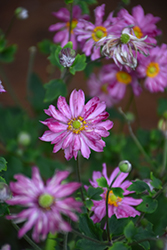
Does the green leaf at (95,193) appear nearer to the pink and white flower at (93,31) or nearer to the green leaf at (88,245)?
the green leaf at (88,245)

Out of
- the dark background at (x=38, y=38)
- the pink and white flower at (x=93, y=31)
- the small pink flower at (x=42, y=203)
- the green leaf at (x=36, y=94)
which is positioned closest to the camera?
the small pink flower at (x=42, y=203)

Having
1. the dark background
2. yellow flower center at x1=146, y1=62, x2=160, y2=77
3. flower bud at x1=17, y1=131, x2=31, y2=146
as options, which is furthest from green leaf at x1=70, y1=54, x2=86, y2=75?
the dark background

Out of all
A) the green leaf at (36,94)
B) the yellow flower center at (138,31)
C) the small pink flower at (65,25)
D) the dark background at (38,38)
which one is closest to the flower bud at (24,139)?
the green leaf at (36,94)

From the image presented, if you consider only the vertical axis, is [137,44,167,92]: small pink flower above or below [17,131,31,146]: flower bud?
above

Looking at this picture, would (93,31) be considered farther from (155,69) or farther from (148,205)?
(148,205)

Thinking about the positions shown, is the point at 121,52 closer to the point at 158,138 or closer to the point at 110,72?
the point at 110,72

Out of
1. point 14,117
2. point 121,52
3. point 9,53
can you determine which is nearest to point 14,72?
point 14,117

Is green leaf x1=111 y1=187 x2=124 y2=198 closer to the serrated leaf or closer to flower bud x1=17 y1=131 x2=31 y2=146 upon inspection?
the serrated leaf
